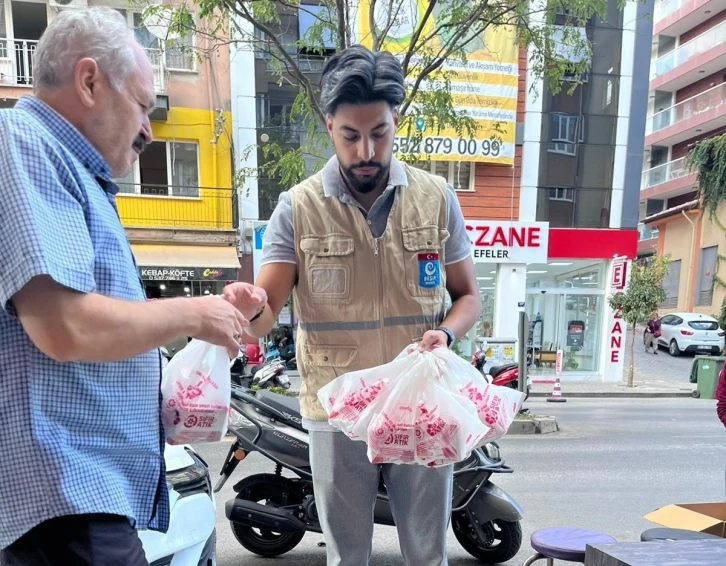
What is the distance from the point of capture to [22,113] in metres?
1.02

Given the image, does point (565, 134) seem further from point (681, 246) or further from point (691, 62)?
point (691, 62)

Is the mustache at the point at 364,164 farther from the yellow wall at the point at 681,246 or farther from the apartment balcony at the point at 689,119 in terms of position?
the yellow wall at the point at 681,246

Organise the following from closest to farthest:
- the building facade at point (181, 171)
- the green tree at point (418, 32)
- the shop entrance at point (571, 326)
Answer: the green tree at point (418, 32)
the building facade at point (181, 171)
the shop entrance at point (571, 326)

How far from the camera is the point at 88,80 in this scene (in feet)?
3.54

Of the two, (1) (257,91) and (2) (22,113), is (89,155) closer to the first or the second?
(2) (22,113)

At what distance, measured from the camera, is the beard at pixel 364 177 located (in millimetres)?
1521

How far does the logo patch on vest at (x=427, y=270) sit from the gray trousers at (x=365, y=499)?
22.5 inches

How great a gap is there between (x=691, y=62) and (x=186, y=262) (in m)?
22.6

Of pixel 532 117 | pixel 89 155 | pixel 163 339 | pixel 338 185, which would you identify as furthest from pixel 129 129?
pixel 532 117

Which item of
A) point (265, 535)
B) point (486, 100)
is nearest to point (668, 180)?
point (486, 100)

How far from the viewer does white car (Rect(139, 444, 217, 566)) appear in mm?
1682

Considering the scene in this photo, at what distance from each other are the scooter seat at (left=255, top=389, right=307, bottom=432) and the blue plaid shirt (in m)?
2.00

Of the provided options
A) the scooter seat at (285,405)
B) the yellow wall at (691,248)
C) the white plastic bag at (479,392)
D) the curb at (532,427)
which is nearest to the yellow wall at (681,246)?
the yellow wall at (691,248)

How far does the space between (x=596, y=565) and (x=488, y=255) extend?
10550 mm
